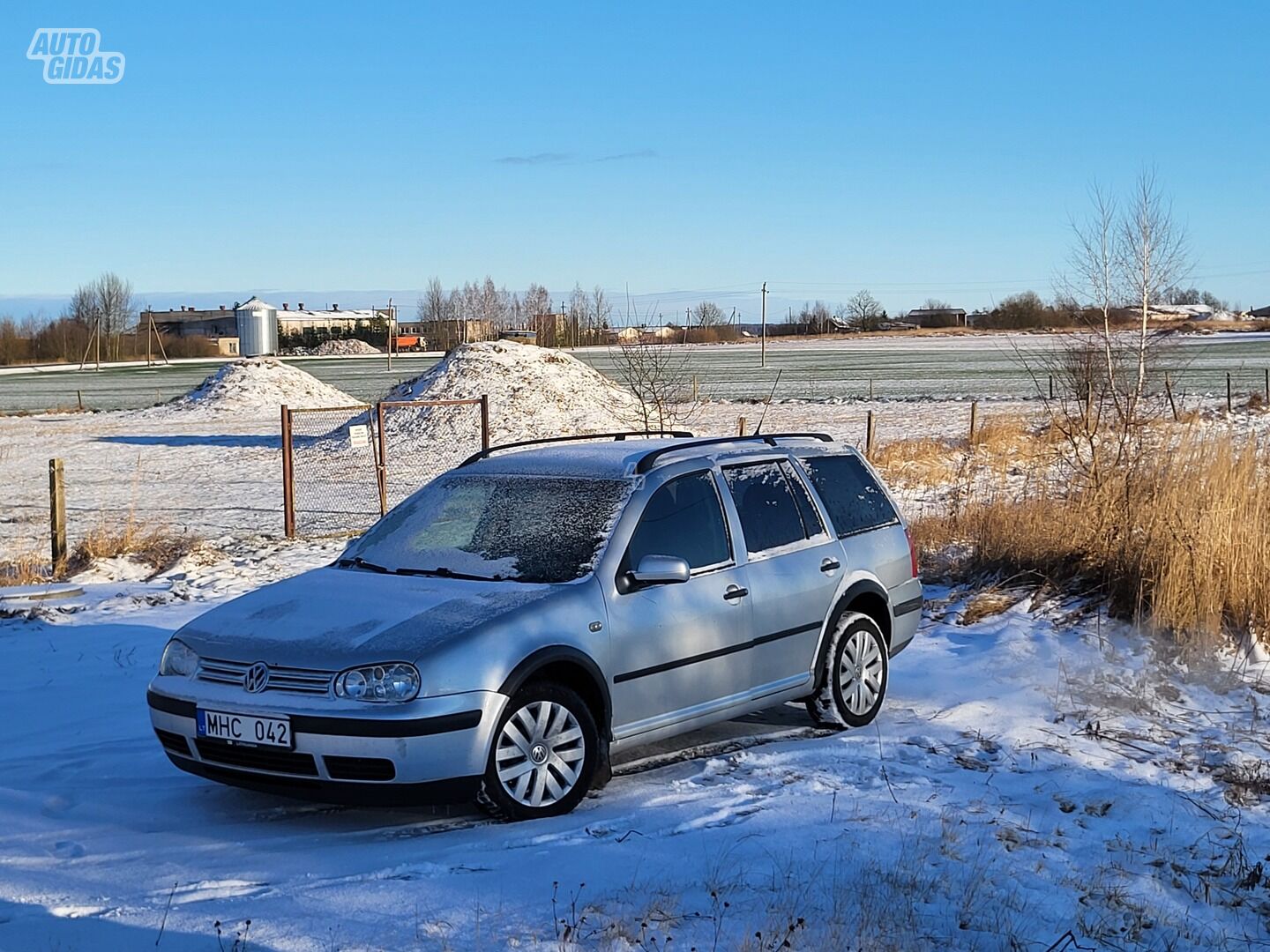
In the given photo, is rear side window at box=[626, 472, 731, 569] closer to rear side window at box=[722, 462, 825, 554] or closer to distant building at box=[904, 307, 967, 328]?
rear side window at box=[722, 462, 825, 554]

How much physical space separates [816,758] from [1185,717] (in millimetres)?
2893

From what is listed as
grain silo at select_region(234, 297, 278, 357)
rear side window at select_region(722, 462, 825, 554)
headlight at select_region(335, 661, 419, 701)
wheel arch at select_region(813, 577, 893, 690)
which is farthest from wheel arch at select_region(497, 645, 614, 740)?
grain silo at select_region(234, 297, 278, 357)

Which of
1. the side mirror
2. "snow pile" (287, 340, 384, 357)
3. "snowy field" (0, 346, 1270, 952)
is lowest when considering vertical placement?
"snowy field" (0, 346, 1270, 952)

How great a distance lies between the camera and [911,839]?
5668mm

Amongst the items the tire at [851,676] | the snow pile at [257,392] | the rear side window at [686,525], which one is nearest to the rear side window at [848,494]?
the tire at [851,676]

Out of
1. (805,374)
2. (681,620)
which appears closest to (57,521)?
(681,620)

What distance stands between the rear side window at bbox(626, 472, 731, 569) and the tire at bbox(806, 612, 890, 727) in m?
1.08

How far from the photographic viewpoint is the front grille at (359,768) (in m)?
5.58

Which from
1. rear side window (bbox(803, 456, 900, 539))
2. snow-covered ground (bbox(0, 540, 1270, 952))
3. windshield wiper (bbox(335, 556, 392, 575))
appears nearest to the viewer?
snow-covered ground (bbox(0, 540, 1270, 952))

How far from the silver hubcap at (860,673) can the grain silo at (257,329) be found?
109 m

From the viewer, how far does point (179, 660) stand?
6.21m

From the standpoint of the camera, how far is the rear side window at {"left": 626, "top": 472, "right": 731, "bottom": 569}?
6.79m

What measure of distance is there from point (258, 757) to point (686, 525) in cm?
247

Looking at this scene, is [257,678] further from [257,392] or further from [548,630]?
[257,392]
